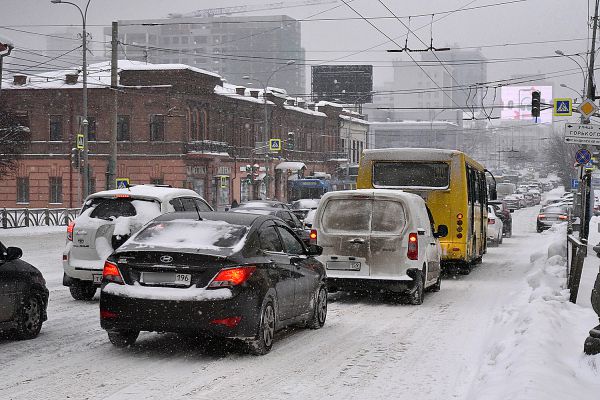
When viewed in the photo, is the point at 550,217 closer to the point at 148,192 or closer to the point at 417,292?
the point at 417,292

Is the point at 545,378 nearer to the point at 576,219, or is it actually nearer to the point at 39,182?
the point at 576,219

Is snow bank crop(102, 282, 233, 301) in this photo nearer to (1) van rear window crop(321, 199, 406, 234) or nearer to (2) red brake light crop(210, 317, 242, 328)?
(2) red brake light crop(210, 317, 242, 328)

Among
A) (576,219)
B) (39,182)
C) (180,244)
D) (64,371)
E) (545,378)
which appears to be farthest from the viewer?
(39,182)

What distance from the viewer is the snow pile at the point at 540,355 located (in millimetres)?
6668

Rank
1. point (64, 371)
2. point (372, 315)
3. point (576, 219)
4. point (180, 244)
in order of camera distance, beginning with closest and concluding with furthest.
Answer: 1. point (64, 371)
2. point (180, 244)
3. point (372, 315)
4. point (576, 219)

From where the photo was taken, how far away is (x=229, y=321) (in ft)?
29.2

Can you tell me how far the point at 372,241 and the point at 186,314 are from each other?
20.1ft

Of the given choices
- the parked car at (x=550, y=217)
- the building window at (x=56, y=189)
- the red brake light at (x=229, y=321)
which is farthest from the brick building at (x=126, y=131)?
the red brake light at (x=229, y=321)

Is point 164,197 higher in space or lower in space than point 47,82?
lower

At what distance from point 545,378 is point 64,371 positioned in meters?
4.26

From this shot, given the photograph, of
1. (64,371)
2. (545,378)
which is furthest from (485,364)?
(64,371)

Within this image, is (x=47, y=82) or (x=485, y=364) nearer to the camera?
(x=485, y=364)

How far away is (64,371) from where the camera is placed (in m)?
8.42

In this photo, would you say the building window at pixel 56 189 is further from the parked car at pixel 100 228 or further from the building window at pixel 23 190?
the parked car at pixel 100 228
